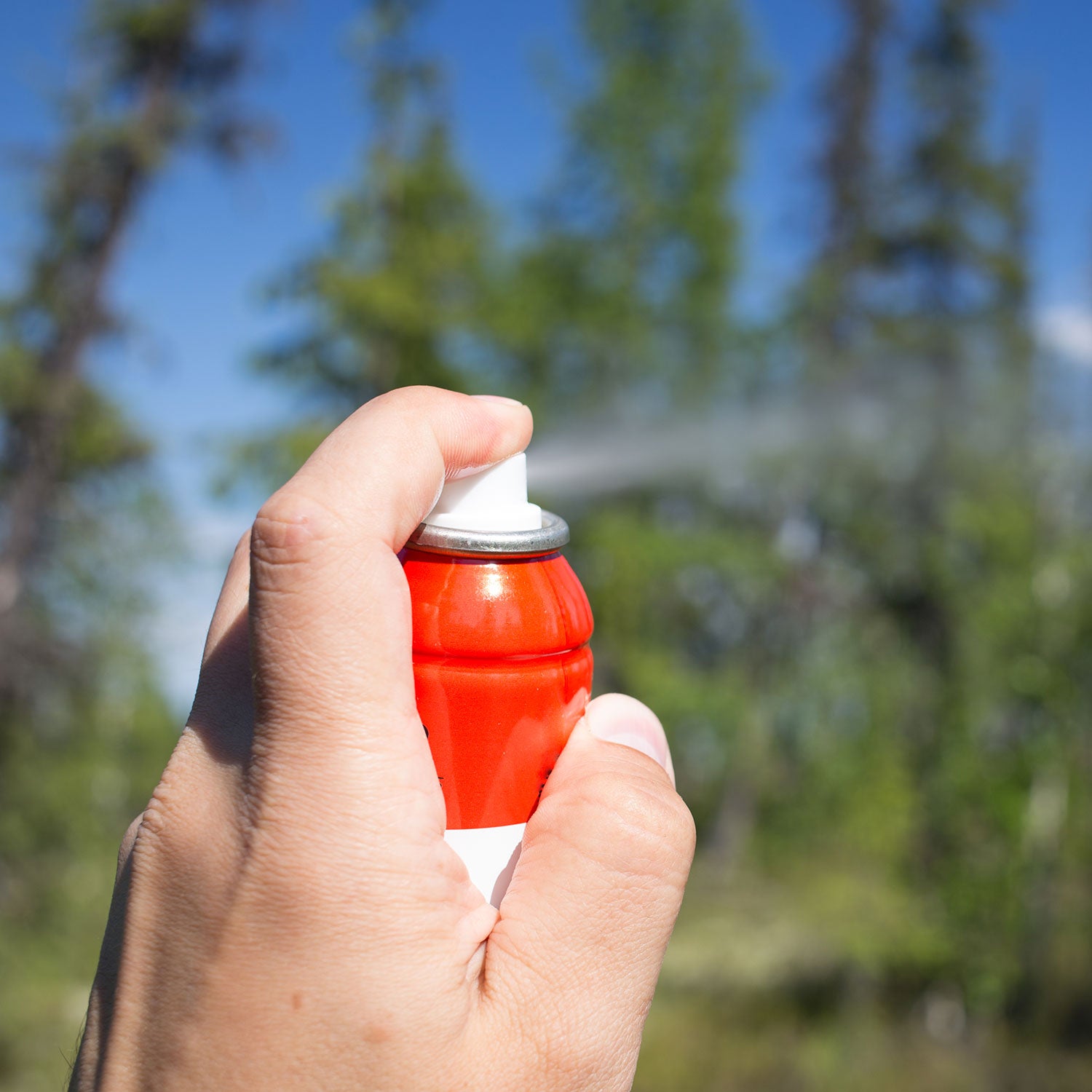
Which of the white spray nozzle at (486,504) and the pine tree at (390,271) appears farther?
the pine tree at (390,271)

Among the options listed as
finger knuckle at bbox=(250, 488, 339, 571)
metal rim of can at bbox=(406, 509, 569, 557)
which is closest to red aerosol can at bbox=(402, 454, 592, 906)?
metal rim of can at bbox=(406, 509, 569, 557)

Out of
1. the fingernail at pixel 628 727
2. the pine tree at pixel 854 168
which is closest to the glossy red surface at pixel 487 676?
the fingernail at pixel 628 727

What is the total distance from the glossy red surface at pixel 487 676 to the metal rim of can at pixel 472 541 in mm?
20

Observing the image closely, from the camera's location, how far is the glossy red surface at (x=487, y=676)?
64.6 inches

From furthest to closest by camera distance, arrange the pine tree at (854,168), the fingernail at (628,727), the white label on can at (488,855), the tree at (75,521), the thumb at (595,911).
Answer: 1. the pine tree at (854,168)
2. the tree at (75,521)
3. the fingernail at (628,727)
4. the white label on can at (488,855)
5. the thumb at (595,911)

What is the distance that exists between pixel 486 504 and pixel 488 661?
0.28 meters

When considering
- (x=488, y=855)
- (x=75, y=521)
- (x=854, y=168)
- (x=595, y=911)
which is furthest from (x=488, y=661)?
(x=854, y=168)

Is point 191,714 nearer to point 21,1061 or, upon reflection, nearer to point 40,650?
point 40,650

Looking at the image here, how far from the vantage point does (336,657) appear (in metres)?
1.30

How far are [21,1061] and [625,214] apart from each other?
42.6 feet

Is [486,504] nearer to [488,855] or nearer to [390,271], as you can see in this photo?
[488,855]

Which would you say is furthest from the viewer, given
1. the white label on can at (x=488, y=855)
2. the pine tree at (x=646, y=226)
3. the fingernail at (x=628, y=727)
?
the pine tree at (x=646, y=226)

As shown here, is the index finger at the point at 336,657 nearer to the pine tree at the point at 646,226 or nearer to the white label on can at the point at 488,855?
the white label on can at the point at 488,855

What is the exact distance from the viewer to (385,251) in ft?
40.5
